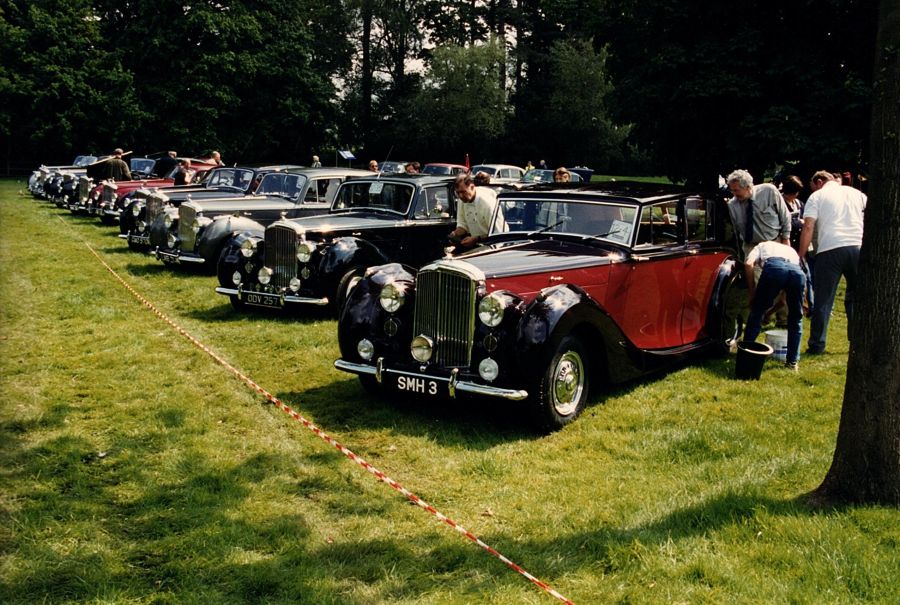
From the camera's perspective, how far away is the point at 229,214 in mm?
14211

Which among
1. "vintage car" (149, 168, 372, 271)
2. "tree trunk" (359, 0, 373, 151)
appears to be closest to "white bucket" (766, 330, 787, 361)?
"vintage car" (149, 168, 372, 271)

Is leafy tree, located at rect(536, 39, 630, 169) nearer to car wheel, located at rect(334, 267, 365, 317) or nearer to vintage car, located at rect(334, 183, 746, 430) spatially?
car wheel, located at rect(334, 267, 365, 317)

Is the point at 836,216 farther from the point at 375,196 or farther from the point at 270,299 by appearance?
the point at 270,299

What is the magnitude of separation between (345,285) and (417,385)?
420 cm

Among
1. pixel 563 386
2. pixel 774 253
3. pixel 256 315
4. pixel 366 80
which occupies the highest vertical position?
pixel 366 80

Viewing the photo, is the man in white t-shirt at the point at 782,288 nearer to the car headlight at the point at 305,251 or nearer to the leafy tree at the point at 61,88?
the car headlight at the point at 305,251

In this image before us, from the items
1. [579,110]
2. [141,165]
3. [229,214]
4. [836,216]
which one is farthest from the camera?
[579,110]

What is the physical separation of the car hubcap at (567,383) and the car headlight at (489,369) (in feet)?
1.56

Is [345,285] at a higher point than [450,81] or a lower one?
lower

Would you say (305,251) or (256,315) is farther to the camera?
(256,315)

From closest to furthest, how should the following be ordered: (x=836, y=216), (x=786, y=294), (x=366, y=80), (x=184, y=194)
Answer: (x=786, y=294), (x=836, y=216), (x=184, y=194), (x=366, y=80)

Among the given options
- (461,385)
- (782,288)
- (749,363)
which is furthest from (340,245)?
(782,288)

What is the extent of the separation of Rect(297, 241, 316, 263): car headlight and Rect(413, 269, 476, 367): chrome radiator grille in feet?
13.1

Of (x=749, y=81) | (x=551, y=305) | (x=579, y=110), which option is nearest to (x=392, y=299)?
(x=551, y=305)
